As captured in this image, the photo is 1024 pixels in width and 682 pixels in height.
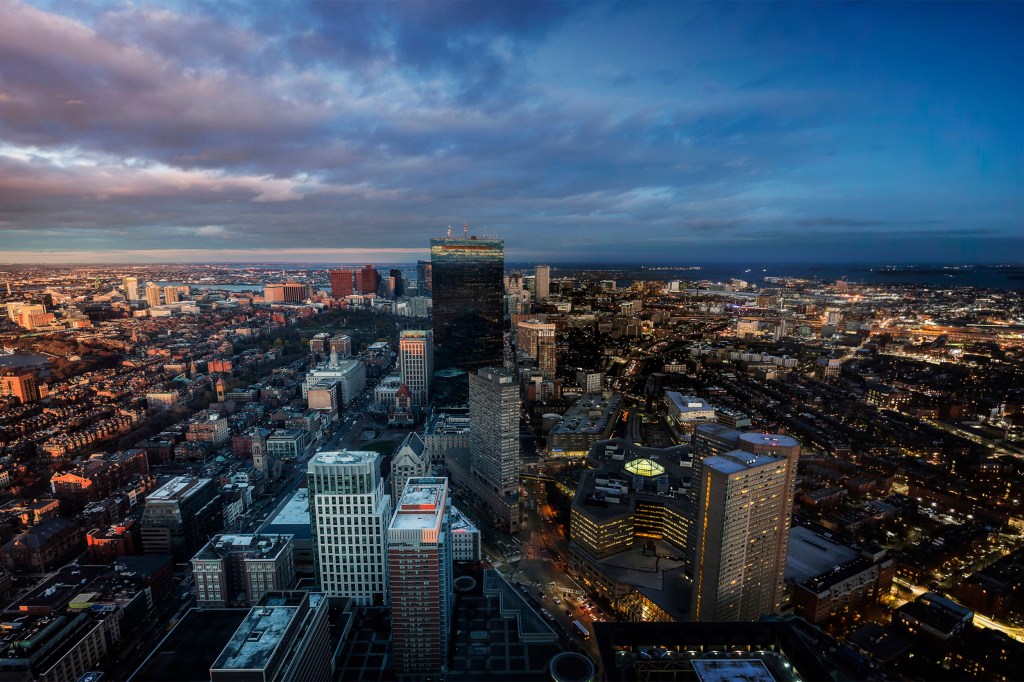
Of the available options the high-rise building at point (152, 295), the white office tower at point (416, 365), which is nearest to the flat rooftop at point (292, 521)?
the white office tower at point (416, 365)

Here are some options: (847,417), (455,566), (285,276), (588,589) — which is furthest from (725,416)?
(285,276)

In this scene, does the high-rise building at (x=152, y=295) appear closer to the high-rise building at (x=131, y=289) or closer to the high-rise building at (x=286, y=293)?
the high-rise building at (x=131, y=289)

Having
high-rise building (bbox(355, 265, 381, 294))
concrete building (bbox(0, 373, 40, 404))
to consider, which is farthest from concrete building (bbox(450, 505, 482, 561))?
high-rise building (bbox(355, 265, 381, 294))

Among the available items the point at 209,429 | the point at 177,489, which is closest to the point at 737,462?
the point at 177,489

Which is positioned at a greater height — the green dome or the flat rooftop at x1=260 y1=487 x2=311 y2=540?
the green dome

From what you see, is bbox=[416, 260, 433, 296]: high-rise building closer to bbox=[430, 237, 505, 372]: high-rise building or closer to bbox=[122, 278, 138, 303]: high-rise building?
bbox=[430, 237, 505, 372]: high-rise building

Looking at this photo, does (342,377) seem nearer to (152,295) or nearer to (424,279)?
(152,295)
